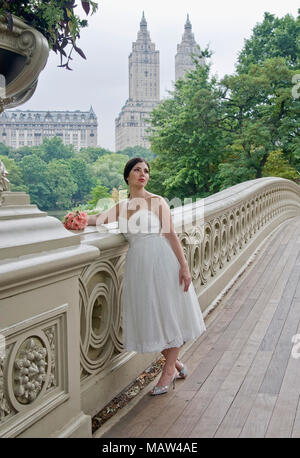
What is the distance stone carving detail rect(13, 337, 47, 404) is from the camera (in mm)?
1866

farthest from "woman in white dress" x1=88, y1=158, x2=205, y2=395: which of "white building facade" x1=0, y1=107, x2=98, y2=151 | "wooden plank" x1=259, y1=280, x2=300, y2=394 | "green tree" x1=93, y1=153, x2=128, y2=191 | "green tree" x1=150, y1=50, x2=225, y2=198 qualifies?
"white building facade" x1=0, y1=107, x2=98, y2=151

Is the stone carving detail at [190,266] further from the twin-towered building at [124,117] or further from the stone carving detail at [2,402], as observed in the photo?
the twin-towered building at [124,117]

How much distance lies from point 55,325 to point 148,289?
34.3 inches

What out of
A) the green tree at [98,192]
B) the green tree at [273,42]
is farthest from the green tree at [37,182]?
the green tree at [273,42]

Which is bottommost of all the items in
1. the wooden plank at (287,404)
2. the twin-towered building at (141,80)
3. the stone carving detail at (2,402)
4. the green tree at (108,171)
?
the wooden plank at (287,404)

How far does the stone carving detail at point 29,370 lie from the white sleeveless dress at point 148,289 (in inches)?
37.3

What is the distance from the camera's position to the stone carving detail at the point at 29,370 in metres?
1.87

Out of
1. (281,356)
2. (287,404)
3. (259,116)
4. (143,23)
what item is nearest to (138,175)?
(287,404)

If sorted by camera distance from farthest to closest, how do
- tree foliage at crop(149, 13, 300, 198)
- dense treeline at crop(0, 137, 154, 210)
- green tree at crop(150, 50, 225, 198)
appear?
dense treeline at crop(0, 137, 154, 210), green tree at crop(150, 50, 225, 198), tree foliage at crop(149, 13, 300, 198)

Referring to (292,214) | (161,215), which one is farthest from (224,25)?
(161,215)

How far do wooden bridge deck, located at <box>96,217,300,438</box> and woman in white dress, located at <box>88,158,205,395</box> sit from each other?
0.84ft

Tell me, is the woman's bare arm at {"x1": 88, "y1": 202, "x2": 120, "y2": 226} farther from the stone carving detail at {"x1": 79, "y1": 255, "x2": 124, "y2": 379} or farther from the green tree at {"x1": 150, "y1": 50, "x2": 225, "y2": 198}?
the green tree at {"x1": 150, "y1": 50, "x2": 225, "y2": 198}

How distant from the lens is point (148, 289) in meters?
2.89
